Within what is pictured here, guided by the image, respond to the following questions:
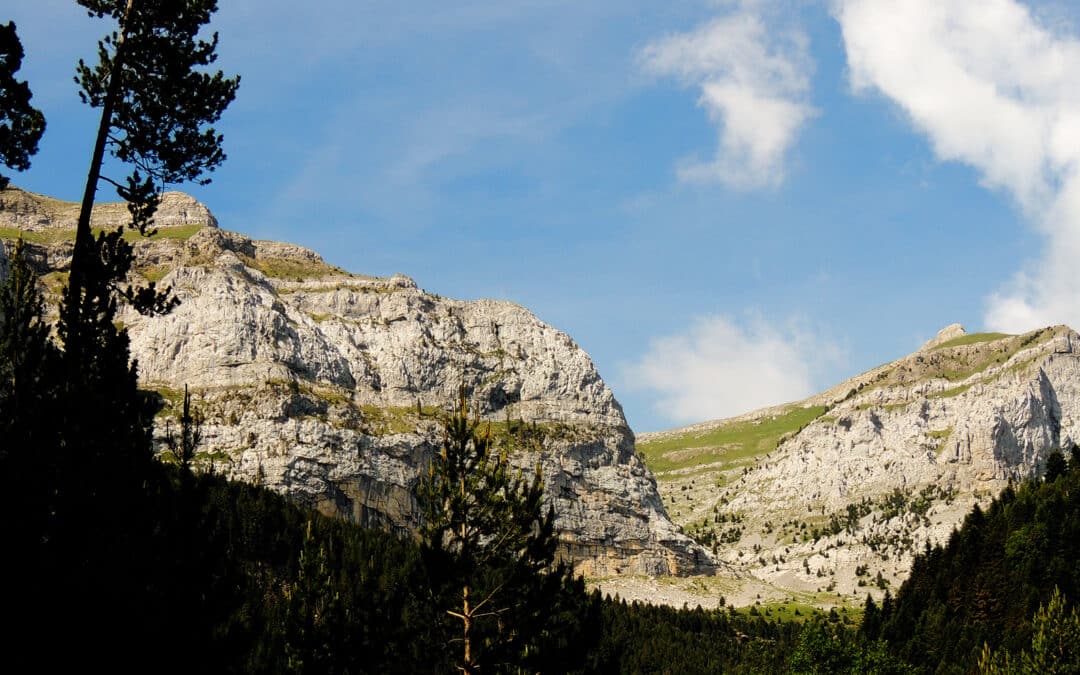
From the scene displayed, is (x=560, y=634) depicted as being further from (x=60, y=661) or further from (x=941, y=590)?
(x=941, y=590)

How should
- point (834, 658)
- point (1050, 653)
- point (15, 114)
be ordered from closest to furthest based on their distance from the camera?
point (15, 114) < point (1050, 653) < point (834, 658)

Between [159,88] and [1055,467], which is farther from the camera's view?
[1055,467]

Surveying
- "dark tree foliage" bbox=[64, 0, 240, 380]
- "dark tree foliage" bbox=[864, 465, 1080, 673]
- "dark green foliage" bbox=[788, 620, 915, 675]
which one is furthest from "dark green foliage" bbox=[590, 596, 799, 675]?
"dark tree foliage" bbox=[64, 0, 240, 380]

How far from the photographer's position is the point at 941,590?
14138 cm

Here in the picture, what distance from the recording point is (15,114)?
3120 centimetres

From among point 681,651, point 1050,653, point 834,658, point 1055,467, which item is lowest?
point 681,651

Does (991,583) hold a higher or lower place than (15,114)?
lower

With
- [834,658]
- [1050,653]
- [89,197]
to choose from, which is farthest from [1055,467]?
[89,197]

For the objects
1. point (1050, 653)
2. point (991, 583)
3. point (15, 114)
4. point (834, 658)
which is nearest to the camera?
point (15, 114)

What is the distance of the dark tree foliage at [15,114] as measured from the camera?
30.5 metres

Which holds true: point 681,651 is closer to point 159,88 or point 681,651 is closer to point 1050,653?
point 1050,653

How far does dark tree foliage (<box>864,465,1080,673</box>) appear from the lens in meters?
109

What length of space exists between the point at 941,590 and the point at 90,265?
140 meters

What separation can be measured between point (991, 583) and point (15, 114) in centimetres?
12951
